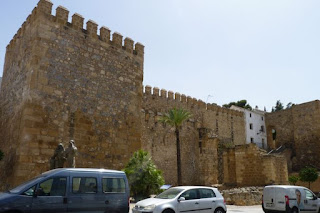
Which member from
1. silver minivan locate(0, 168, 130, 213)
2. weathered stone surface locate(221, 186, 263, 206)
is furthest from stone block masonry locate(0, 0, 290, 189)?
weathered stone surface locate(221, 186, 263, 206)

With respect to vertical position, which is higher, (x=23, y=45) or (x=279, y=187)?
(x=23, y=45)

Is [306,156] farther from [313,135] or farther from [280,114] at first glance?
[280,114]

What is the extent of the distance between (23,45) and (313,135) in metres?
30.1

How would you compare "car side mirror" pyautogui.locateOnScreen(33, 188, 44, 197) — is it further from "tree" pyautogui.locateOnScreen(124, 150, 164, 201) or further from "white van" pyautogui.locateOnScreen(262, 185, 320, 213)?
"white van" pyautogui.locateOnScreen(262, 185, 320, 213)

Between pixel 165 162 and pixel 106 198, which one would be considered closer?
pixel 106 198

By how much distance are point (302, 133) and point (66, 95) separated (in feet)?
94.8

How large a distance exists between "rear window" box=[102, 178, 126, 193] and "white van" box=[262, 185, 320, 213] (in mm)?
6127

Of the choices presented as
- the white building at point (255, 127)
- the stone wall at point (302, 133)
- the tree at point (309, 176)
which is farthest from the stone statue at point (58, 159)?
the white building at point (255, 127)

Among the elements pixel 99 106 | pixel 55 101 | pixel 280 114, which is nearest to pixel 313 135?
pixel 280 114

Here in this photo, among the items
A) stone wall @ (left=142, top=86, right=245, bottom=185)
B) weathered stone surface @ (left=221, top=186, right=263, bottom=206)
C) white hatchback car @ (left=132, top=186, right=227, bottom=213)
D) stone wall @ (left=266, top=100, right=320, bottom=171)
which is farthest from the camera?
stone wall @ (left=266, top=100, right=320, bottom=171)

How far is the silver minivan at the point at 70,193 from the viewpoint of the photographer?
19.8ft

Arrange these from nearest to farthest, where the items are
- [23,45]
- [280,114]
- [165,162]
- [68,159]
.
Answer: [68,159] → [23,45] → [165,162] → [280,114]

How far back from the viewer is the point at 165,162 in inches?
951

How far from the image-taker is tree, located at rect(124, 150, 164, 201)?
502 inches
